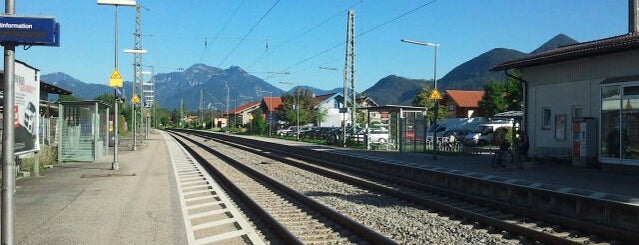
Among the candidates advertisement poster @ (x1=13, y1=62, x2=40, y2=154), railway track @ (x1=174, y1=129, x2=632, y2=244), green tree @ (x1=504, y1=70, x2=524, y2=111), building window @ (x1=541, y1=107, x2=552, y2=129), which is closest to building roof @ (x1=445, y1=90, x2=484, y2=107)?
green tree @ (x1=504, y1=70, x2=524, y2=111)

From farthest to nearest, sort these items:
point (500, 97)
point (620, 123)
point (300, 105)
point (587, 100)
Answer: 1. point (300, 105)
2. point (500, 97)
3. point (587, 100)
4. point (620, 123)

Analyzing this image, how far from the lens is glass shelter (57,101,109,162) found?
22.6 meters

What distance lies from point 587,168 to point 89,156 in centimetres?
1932

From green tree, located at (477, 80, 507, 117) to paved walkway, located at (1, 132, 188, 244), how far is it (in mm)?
66849

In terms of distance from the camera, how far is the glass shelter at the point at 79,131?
74.1 feet

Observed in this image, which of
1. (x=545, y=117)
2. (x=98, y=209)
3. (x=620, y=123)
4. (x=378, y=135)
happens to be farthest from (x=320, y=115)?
(x=98, y=209)

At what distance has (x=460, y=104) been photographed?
94875 mm

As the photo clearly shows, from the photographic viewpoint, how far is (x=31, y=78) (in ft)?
52.6

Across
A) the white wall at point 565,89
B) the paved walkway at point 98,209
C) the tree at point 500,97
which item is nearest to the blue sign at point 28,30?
the paved walkway at point 98,209

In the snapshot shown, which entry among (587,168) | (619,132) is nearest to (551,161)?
(587,168)

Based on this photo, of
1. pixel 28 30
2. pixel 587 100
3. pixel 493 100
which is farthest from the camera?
pixel 493 100

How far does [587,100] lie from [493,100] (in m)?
59.5

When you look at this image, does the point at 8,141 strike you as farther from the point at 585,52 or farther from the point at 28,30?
the point at 585,52

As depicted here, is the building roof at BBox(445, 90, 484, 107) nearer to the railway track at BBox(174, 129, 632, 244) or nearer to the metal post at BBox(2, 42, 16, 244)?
the railway track at BBox(174, 129, 632, 244)
